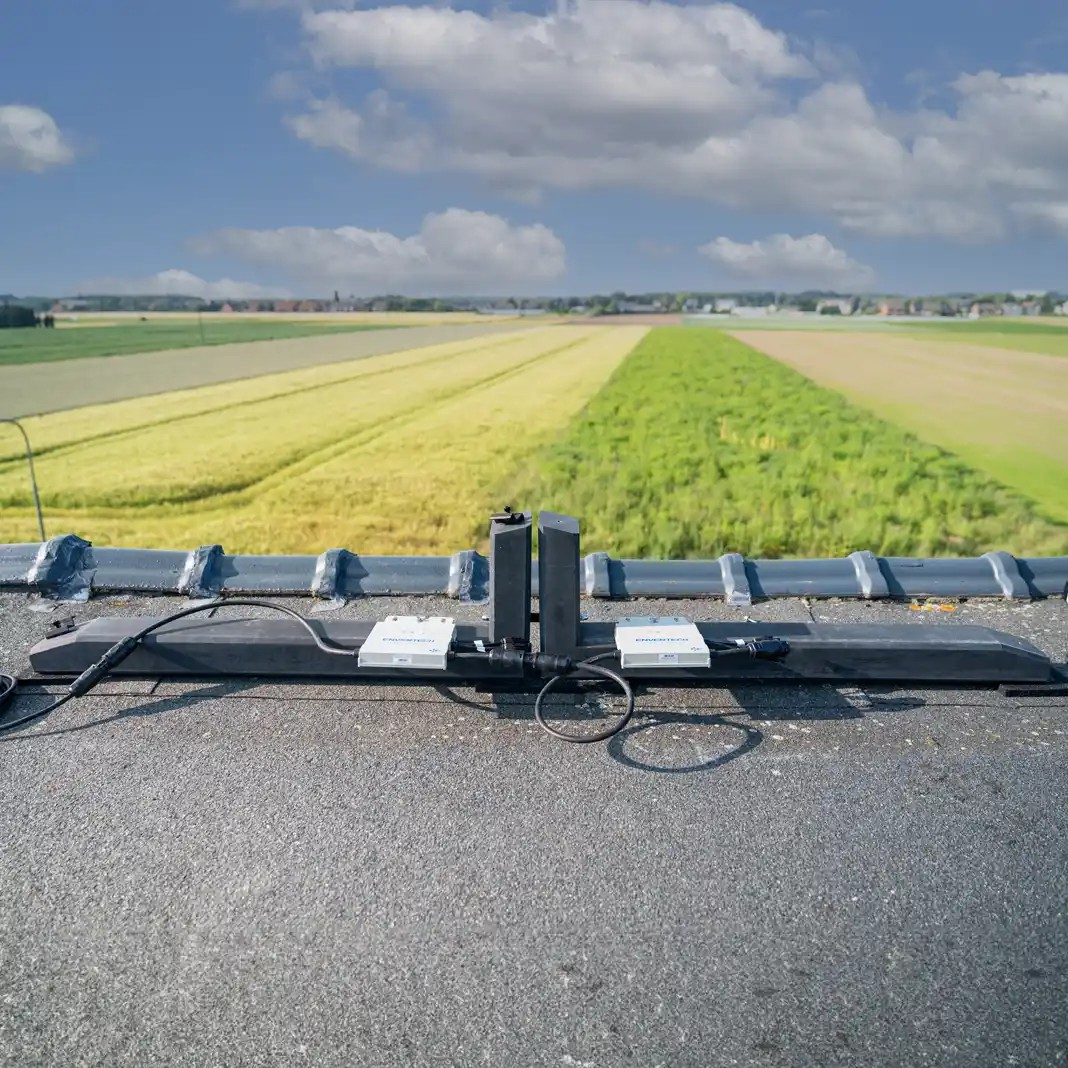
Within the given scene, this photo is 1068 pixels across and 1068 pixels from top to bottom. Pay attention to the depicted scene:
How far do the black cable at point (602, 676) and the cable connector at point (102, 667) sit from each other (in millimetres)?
1840

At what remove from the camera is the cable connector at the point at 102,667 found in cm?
389

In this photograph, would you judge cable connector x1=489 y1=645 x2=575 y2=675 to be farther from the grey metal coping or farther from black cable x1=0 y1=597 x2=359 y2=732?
the grey metal coping

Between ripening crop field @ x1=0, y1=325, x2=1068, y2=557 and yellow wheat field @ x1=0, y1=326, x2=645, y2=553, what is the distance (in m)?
0.02

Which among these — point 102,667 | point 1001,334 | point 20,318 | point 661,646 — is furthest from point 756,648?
point 1001,334

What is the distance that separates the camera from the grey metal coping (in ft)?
17.7

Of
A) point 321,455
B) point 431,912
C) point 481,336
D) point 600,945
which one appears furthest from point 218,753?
point 481,336

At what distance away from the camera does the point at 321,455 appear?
921cm

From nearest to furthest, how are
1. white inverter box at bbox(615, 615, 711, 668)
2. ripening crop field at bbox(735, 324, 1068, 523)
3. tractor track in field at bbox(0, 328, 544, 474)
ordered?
white inverter box at bbox(615, 615, 711, 668) → tractor track in field at bbox(0, 328, 544, 474) → ripening crop field at bbox(735, 324, 1068, 523)

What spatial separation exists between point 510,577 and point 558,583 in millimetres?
213

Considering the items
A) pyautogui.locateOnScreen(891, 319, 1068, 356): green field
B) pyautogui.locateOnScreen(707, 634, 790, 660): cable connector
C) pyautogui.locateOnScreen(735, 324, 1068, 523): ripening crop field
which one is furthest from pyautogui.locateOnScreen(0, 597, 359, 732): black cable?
pyautogui.locateOnScreen(891, 319, 1068, 356): green field

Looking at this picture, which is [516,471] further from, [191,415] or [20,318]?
[20,318]

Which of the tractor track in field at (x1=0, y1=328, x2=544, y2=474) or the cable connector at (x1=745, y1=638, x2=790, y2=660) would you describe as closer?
the cable connector at (x1=745, y1=638, x2=790, y2=660)

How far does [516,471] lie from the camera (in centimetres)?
911

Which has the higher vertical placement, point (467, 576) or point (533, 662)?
point (533, 662)
